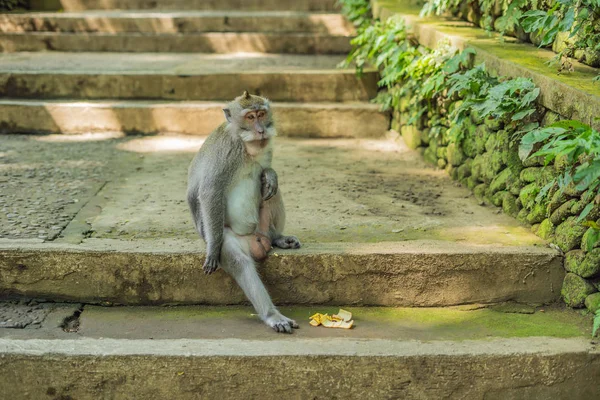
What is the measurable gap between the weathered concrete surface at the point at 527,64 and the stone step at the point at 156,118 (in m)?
1.11

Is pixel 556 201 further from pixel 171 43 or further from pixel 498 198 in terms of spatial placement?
pixel 171 43

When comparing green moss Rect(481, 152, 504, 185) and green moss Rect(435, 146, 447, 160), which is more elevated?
green moss Rect(481, 152, 504, 185)

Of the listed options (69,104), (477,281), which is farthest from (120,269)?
(69,104)

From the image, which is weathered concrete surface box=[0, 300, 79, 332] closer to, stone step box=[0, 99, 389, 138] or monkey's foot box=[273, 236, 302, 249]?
monkey's foot box=[273, 236, 302, 249]

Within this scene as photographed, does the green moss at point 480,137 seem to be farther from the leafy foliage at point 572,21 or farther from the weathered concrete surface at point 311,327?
the weathered concrete surface at point 311,327

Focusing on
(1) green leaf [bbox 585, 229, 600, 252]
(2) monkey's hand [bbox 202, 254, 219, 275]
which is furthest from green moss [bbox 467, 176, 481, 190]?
(2) monkey's hand [bbox 202, 254, 219, 275]

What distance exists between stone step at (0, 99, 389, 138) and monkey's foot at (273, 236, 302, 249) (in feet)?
9.74

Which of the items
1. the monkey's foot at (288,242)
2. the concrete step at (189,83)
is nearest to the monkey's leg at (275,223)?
the monkey's foot at (288,242)

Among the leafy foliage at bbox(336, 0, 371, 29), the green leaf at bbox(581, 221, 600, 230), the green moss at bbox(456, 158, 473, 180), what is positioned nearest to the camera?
the green leaf at bbox(581, 221, 600, 230)

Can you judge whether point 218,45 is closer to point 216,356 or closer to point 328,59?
point 328,59

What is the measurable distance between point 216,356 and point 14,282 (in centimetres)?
136

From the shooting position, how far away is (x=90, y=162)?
6188 millimetres

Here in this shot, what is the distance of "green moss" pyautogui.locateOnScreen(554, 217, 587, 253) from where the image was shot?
13.1 ft

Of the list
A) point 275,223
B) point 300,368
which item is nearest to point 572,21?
point 275,223
